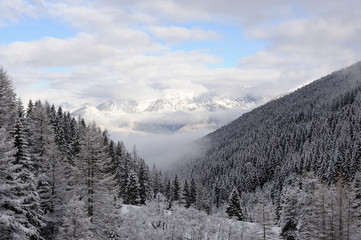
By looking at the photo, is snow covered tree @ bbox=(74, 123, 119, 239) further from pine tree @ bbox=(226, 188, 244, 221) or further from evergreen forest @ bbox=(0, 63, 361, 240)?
pine tree @ bbox=(226, 188, 244, 221)

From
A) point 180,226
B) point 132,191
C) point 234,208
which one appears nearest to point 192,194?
point 234,208

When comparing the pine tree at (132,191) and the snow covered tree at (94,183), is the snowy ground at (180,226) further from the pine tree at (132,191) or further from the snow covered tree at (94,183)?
the pine tree at (132,191)

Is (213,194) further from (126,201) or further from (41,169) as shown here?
(41,169)

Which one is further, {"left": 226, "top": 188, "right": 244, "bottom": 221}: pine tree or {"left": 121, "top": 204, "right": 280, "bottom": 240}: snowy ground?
{"left": 226, "top": 188, "right": 244, "bottom": 221}: pine tree

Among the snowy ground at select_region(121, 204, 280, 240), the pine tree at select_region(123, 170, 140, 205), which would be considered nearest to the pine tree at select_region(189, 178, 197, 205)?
the pine tree at select_region(123, 170, 140, 205)

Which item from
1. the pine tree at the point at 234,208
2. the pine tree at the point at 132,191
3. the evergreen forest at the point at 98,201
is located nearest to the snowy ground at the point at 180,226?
the evergreen forest at the point at 98,201

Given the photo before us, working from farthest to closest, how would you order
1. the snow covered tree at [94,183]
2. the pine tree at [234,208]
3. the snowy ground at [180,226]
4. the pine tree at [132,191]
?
the pine tree at [234,208], the pine tree at [132,191], the snowy ground at [180,226], the snow covered tree at [94,183]

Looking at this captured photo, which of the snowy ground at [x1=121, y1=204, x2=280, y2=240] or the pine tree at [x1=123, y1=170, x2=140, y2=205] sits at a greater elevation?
the pine tree at [x1=123, y1=170, x2=140, y2=205]

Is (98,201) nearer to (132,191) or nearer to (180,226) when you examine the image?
A: (180,226)

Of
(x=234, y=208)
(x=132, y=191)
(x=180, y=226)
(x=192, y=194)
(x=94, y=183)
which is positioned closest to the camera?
(x=94, y=183)

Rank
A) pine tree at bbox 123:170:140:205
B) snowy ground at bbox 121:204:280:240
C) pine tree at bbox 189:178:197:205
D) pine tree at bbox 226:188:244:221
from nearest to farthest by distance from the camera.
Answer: snowy ground at bbox 121:204:280:240 → pine tree at bbox 123:170:140:205 → pine tree at bbox 226:188:244:221 → pine tree at bbox 189:178:197:205

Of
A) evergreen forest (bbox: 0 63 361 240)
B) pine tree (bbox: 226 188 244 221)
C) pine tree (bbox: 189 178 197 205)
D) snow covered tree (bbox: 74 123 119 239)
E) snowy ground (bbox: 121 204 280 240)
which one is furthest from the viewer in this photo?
pine tree (bbox: 189 178 197 205)

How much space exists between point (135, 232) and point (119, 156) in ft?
Answer: 158

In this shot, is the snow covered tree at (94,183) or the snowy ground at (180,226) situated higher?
the snow covered tree at (94,183)
